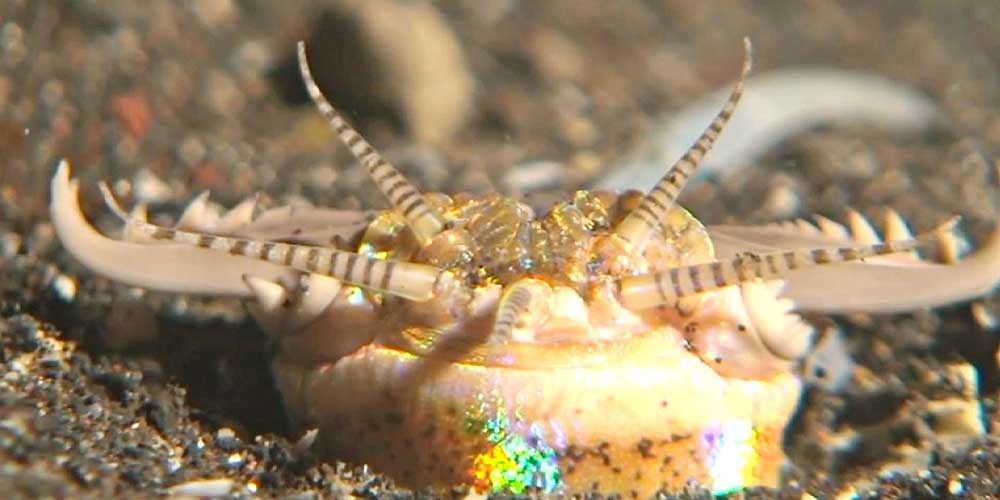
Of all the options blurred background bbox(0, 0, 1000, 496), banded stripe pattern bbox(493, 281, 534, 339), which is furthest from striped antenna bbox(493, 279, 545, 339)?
blurred background bbox(0, 0, 1000, 496)

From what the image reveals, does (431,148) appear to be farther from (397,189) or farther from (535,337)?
(535,337)

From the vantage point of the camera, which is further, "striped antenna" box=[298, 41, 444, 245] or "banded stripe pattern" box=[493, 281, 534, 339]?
"striped antenna" box=[298, 41, 444, 245]

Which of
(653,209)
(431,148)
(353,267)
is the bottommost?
(353,267)

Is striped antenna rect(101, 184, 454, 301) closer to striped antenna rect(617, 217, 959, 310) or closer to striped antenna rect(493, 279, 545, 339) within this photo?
striped antenna rect(493, 279, 545, 339)

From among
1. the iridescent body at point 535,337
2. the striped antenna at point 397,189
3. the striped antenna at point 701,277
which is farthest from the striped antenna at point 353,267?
the striped antenna at point 701,277

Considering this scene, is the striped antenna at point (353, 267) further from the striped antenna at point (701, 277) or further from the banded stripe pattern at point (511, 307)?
the striped antenna at point (701, 277)

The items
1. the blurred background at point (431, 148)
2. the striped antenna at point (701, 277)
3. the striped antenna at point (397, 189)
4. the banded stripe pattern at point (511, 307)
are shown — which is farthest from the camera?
the blurred background at point (431, 148)

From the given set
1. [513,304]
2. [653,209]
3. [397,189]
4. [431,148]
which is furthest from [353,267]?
[431,148]

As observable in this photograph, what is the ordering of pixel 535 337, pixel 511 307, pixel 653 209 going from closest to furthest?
pixel 511 307 → pixel 535 337 → pixel 653 209
